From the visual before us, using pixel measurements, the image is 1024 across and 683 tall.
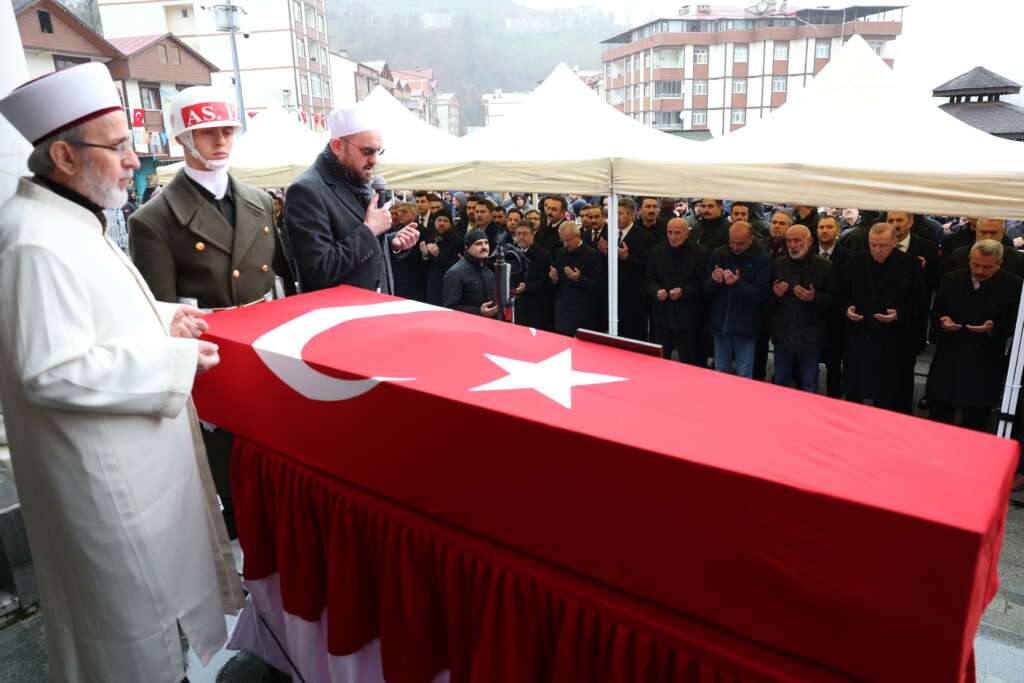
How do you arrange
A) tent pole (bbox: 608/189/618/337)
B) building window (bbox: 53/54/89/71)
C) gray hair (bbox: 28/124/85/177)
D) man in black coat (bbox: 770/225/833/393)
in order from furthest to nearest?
1. building window (bbox: 53/54/89/71)
2. tent pole (bbox: 608/189/618/337)
3. man in black coat (bbox: 770/225/833/393)
4. gray hair (bbox: 28/124/85/177)

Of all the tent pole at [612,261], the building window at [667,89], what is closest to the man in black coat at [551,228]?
the tent pole at [612,261]

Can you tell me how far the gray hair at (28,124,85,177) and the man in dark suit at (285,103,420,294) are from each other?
103 cm

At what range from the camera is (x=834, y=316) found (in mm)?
5707

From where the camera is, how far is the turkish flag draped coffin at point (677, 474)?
1.01 metres

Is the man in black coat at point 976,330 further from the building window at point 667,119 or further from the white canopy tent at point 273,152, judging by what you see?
the building window at point 667,119

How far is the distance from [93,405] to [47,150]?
2.13 ft

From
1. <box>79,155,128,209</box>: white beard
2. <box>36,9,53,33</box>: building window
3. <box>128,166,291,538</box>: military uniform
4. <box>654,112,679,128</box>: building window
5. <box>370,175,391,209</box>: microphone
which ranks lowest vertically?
<box>128,166,291,538</box>: military uniform

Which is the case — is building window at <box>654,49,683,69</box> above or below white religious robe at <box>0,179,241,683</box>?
above

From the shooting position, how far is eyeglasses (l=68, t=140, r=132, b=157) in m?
1.69

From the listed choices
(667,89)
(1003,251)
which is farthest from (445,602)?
(667,89)

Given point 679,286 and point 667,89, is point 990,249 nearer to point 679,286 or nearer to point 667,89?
point 679,286

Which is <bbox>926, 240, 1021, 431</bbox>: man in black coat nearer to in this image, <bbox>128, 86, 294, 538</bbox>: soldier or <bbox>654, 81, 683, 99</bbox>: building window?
<bbox>128, 86, 294, 538</bbox>: soldier

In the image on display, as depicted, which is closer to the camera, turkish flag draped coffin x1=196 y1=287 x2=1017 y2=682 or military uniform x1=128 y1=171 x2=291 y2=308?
turkish flag draped coffin x1=196 y1=287 x2=1017 y2=682

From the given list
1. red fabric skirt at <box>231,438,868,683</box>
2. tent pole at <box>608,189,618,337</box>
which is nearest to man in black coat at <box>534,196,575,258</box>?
tent pole at <box>608,189,618,337</box>
